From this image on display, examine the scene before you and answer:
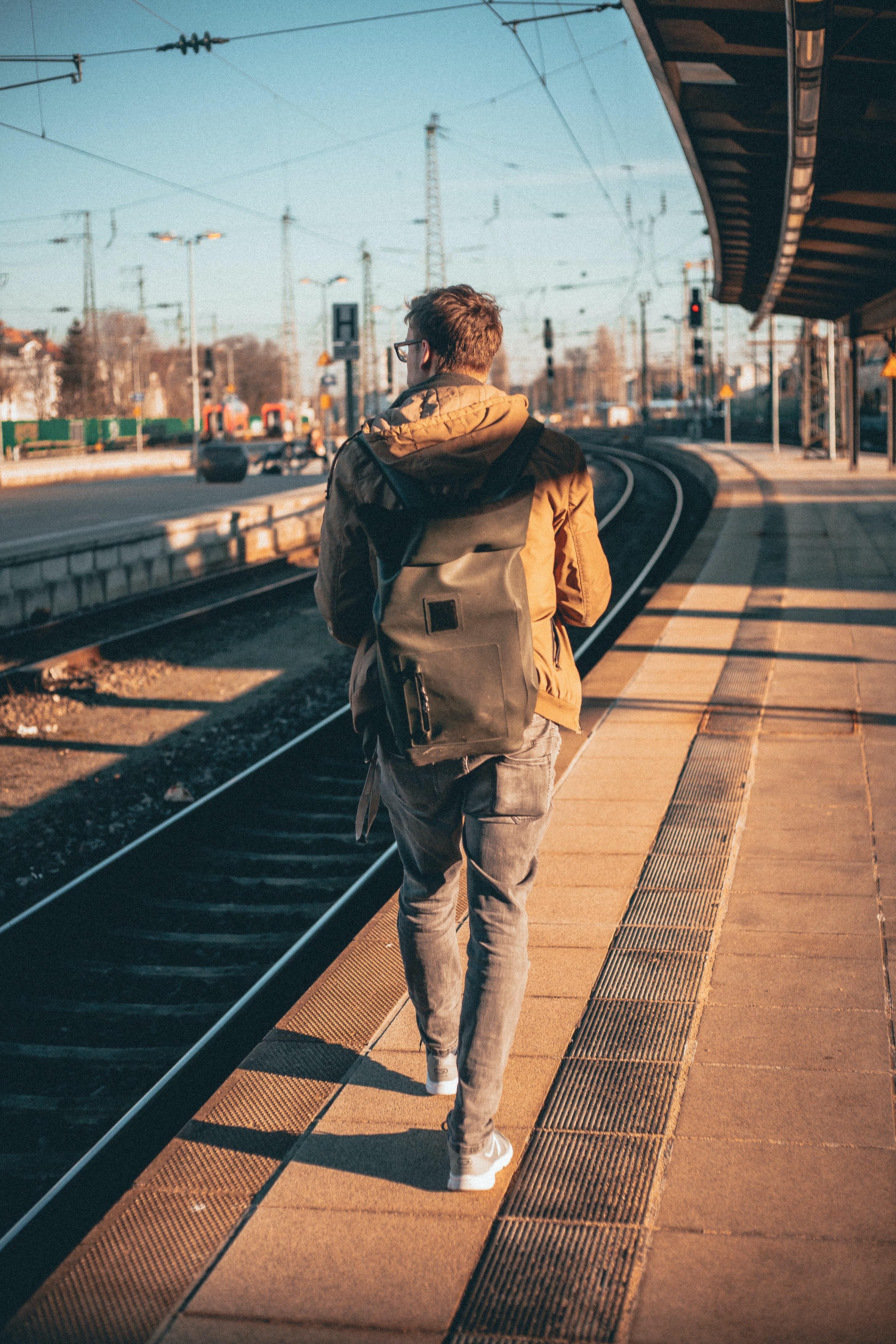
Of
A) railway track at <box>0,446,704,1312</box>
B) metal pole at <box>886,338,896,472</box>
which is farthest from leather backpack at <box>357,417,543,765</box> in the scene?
metal pole at <box>886,338,896,472</box>

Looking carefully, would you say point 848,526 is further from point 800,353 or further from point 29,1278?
point 800,353

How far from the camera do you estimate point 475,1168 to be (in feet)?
8.50

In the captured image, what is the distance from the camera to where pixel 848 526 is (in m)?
17.5

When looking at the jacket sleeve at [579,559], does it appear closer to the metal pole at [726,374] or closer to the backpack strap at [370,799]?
Answer: the backpack strap at [370,799]

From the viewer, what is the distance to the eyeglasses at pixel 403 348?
256 centimetres

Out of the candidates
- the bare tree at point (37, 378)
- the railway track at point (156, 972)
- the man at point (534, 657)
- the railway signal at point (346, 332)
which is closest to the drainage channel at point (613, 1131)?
the man at point (534, 657)

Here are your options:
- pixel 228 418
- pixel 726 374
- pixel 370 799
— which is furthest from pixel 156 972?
pixel 228 418

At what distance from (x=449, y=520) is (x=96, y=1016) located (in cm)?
309

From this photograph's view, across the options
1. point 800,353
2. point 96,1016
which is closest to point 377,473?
point 96,1016

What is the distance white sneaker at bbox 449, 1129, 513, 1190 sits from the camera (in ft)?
8.50

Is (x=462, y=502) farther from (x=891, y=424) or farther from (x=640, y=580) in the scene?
(x=891, y=424)

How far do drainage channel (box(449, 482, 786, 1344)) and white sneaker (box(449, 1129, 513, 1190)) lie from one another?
67mm

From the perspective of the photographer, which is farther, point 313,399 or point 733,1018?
point 313,399

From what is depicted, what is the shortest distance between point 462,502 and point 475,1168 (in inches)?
52.5
